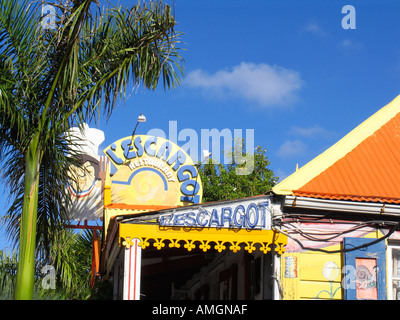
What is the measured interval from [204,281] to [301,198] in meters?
8.40

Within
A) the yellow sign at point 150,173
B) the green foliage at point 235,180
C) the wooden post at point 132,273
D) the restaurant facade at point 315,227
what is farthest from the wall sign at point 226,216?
the green foliage at point 235,180

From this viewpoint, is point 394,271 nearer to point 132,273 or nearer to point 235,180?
point 132,273

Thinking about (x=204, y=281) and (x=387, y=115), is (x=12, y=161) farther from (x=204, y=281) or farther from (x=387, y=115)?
(x=204, y=281)

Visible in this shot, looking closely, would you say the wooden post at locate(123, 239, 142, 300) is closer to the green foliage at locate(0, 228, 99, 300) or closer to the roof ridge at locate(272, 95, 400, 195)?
the green foliage at locate(0, 228, 99, 300)

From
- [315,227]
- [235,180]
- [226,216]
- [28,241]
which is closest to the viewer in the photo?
[28,241]

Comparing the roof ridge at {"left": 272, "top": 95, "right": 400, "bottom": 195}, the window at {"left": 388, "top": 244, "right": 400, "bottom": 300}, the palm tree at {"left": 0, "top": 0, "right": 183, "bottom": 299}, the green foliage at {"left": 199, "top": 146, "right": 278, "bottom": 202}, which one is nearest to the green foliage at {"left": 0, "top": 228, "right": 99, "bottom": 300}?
the palm tree at {"left": 0, "top": 0, "right": 183, "bottom": 299}

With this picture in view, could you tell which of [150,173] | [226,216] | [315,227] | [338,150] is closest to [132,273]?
[226,216]

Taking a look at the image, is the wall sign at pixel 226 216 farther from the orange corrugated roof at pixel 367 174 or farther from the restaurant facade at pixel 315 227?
the orange corrugated roof at pixel 367 174

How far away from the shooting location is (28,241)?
317 inches

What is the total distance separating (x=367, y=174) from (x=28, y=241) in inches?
244

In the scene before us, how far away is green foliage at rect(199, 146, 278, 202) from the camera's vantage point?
3662 cm

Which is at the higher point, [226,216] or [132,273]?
[226,216]

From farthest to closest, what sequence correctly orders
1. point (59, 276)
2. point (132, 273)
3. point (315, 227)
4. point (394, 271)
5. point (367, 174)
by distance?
point (59, 276) < point (367, 174) < point (394, 271) < point (315, 227) < point (132, 273)

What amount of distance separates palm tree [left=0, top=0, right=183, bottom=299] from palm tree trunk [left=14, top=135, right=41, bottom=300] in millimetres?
13
